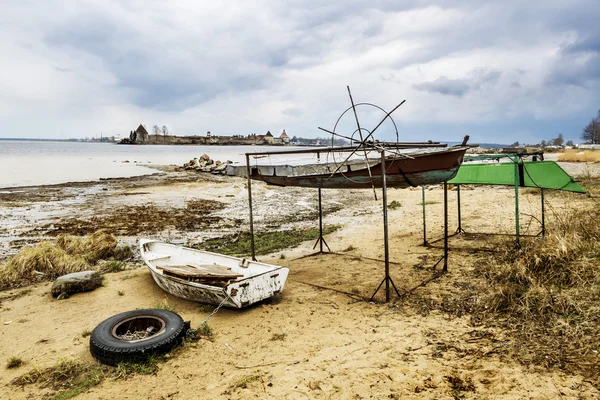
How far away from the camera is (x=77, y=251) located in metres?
11.8

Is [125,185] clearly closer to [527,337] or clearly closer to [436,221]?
[436,221]

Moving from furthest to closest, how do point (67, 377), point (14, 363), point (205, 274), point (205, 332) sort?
point (205, 274)
point (205, 332)
point (14, 363)
point (67, 377)

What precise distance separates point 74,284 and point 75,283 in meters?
0.03

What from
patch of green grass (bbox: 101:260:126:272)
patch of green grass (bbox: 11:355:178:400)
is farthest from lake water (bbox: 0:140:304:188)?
patch of green grass (bbox: 11:355:178:400)

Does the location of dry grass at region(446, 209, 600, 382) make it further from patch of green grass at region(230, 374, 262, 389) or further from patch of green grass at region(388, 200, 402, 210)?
patch of green grass at region(388, 200, 402, 210)

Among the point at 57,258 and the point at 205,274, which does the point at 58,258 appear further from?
the point at 205,274

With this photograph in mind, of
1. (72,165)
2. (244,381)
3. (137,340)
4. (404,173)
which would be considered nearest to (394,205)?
(404,173)

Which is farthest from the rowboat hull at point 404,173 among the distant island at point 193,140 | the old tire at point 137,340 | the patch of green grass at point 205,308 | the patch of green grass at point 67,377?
the distant island at point 193,140

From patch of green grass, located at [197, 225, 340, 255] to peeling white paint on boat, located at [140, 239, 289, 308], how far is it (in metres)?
2.66

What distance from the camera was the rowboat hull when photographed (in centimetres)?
707

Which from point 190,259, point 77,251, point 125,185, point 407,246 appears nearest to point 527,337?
point 407,246

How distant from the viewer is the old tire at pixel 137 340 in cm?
555

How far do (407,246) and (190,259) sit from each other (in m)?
6.29

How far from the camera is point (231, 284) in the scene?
6.91 metres
